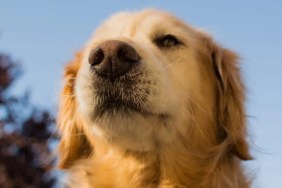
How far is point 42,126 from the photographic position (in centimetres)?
1705

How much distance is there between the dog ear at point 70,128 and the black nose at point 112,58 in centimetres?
105

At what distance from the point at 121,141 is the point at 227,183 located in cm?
95

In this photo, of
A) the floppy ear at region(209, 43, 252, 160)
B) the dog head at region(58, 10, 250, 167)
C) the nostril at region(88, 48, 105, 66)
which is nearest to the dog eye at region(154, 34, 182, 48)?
the dog head at region(58, 10, 250, 167)

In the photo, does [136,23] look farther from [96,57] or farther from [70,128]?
[70,128]

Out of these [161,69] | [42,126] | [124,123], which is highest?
[161,69]

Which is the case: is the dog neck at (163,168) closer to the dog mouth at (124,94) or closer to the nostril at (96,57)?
the dog mouth at (124,94)

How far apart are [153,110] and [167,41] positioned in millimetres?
806

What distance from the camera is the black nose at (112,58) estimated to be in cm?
343

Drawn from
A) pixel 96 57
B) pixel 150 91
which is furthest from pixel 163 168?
pixel 96 57

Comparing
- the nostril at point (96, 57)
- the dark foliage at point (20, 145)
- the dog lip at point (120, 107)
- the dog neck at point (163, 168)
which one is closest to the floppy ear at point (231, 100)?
the dog neck at point (163, 168)

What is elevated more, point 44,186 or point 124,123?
point 124,123

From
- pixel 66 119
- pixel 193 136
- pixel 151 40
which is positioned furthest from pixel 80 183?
pixel 151 40

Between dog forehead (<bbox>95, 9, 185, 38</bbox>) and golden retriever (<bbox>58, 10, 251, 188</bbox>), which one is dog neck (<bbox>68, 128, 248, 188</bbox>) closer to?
golden retriever (<bbox>58, 10, 251, 188</bbox>)

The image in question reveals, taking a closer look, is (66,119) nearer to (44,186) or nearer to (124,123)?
(124,123)
